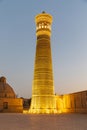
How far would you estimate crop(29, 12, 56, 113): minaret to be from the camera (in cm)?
2372

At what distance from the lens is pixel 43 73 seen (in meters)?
24.5

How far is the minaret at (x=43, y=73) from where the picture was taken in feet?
77.8

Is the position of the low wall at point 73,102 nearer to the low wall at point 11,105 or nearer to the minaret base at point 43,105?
the minaret base at point 43,105

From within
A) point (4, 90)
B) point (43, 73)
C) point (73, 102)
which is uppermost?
point (43, 73)

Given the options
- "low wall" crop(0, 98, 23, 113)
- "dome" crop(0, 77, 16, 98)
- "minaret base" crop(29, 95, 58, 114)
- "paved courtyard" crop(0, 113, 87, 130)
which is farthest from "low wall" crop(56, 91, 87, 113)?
"dome" crop(0, 77, 16, 98)

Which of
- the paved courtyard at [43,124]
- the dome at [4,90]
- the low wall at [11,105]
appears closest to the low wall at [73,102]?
the low wall at [11,105]

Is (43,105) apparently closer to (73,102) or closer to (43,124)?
(73,102)

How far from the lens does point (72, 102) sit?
2138 centimetres

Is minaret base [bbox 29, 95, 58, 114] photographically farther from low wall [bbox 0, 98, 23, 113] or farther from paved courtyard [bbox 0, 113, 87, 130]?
paved courtyard [bbox 0, 113, 87, 130]

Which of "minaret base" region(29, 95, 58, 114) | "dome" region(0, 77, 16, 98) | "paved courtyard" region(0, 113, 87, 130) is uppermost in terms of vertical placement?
"dome" region(0, 77, 16, 98)

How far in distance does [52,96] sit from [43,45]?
5436mm

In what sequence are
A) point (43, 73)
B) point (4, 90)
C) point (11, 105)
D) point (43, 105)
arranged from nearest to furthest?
point (43, 105)
point (43, 73)
point (11, 105)
point (4, 90)

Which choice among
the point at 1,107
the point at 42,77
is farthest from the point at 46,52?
the point at 1,107

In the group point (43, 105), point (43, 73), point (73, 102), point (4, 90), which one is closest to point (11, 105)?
point (4, 90)
